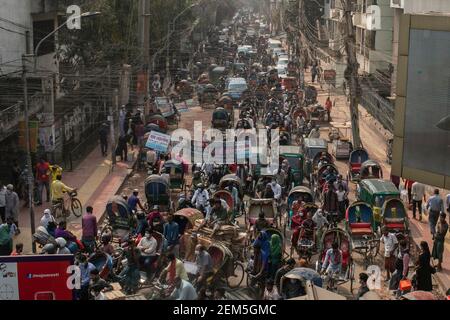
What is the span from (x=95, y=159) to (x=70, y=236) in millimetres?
16024

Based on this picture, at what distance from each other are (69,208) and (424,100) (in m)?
10.6

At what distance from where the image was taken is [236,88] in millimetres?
52500

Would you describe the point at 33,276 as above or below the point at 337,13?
below

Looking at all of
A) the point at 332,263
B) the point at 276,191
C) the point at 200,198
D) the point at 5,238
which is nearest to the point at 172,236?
the point at 200,198

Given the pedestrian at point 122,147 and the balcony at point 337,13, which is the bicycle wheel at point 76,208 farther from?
the balcony at point 337,13

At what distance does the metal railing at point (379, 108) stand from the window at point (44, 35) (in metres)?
16.3

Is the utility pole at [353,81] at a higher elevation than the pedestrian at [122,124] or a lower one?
higher

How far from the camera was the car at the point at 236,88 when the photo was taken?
168 ft

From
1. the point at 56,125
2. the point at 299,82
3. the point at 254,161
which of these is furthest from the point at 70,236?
the point at 299,82

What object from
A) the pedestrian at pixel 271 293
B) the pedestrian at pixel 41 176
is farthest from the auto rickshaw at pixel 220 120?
the pedestrian at pixel 271 293

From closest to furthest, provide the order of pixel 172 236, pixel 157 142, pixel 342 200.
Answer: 1. pixel 172 236
2. pixel 342 200
3. pixel 157 142

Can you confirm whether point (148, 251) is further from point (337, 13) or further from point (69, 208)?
point (337, 13)

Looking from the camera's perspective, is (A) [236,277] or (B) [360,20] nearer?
(A) [236,277]
